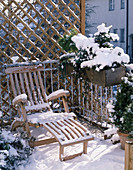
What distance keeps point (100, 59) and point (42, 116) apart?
3.25ft

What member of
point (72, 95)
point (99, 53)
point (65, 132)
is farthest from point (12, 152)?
point (72, 95)

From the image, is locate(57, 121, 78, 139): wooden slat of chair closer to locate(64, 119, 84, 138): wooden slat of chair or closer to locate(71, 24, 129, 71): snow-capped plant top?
locate(64, 119, 84, 138): wooden slat of chair

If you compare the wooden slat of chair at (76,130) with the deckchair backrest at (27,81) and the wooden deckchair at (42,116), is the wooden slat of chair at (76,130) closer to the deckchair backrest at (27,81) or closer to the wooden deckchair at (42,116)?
the wooden deckchair at (42,116)

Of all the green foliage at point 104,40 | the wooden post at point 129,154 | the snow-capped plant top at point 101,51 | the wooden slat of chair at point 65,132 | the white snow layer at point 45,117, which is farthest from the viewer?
the green foliage at point 104,40

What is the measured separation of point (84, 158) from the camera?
292 centimetres

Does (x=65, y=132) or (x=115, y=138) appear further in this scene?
(x=115, y=138)

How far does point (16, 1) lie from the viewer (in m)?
3.94

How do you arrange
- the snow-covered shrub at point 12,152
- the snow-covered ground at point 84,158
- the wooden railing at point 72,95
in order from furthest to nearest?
1. the wooden railing at point 72,95
2. the snow-covered ground at point 84,158
3. the snow-covered shrub at point 12,152

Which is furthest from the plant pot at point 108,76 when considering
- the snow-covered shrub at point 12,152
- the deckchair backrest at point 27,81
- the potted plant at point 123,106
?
the snow-covered shrub at point 12,152

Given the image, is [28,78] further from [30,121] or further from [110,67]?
[110,67]

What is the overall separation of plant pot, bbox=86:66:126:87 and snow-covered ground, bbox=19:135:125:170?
0.73 meters

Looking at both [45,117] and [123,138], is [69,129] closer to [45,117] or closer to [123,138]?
[45,117]

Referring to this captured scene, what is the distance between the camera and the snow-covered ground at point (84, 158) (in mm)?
2732

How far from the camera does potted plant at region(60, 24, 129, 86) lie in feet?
9.88
